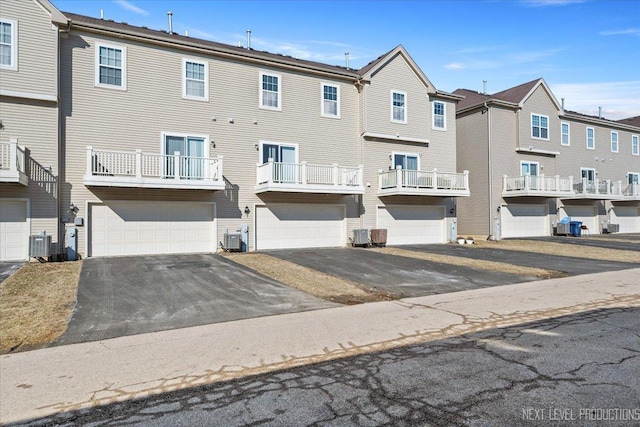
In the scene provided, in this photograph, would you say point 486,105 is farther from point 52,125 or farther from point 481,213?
point 52,125

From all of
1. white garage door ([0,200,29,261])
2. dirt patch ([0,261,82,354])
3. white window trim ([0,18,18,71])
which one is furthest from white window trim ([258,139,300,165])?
white window trim ([0,18,18,71])

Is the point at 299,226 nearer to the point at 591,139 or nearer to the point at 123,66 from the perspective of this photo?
the point at 123,66

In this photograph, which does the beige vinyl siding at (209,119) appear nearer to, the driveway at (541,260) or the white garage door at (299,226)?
the white garage door at (299,226)

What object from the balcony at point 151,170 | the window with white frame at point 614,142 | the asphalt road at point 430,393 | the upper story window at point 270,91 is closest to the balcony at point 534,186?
the window with white frame at point 614,142

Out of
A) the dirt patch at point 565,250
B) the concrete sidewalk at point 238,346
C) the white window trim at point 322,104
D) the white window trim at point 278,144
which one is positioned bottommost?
the concrete sidewalk at point 238,346

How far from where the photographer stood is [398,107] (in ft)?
71.1

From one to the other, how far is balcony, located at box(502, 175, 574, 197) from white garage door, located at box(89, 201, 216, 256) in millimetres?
18376

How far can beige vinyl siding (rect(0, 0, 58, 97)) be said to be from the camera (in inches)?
554

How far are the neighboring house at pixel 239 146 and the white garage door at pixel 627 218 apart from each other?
17480 mm

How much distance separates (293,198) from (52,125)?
985 centimetres

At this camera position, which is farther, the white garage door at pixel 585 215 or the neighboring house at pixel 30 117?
the white garage door at pixel 585 215

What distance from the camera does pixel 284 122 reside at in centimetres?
1914

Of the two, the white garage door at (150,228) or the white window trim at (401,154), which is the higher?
the white window trim at (401,154)

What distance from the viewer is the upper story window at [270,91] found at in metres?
18.8
